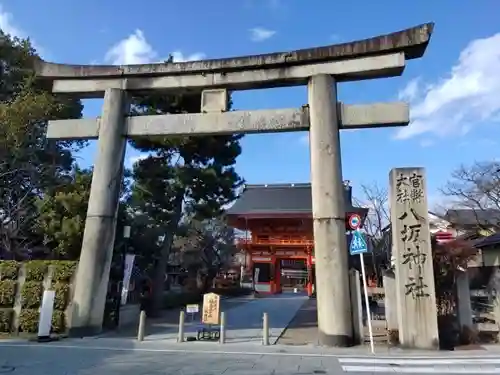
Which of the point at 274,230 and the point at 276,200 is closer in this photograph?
the point at 274,230

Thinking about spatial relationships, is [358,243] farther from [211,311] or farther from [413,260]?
[211,311]

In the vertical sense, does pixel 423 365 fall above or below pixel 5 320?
below

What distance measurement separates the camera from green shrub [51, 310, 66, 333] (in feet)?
36.5

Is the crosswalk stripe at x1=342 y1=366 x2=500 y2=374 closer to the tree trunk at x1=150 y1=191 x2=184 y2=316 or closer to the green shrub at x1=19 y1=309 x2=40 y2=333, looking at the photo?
the green shrub at x1=19 y1=309 x2=40 y2=333

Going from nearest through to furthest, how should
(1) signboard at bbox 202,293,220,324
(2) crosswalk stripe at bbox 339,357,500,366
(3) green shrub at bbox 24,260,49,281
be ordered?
(2) crosswalk stripe at bbox 339,357,500,366 < (1) signboard at bbox 202,293,220,324 < (3) green shrub at bbox 24,260,49,281

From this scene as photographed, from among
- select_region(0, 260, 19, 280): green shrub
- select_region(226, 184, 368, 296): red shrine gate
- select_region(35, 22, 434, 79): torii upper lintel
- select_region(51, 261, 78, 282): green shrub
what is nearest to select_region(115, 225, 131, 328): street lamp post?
select_region(51, 261, 78, 282): green shrub

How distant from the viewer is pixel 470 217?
38656 millimetres

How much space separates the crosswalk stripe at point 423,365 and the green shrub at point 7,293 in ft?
32.0

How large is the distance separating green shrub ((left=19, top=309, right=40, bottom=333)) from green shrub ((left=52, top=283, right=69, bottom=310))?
0.75 metres

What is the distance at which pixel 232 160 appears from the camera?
16922mm

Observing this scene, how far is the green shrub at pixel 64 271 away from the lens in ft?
37.7

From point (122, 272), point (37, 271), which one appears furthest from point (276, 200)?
point (37, 271)

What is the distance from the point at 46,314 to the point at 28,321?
5.21ft

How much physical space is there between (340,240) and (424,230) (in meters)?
2.14
